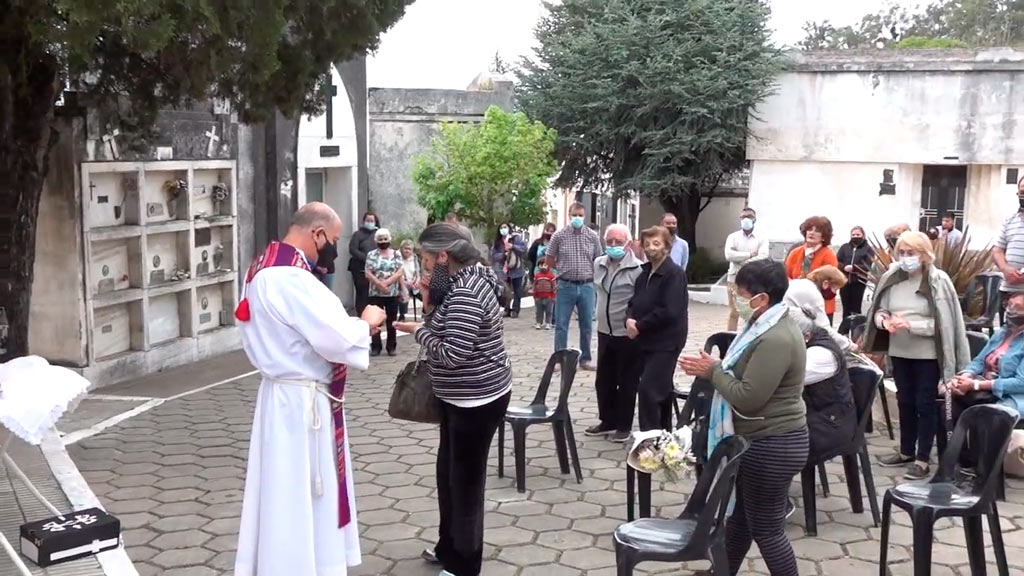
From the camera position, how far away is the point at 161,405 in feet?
30.6

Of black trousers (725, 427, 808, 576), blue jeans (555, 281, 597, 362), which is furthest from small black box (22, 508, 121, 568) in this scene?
blue jeans (555, 281, 597, 362)

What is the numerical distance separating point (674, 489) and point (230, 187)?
25.2 feet

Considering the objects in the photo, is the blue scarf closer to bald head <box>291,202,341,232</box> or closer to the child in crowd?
bald head <box>291,202,341,232</box>

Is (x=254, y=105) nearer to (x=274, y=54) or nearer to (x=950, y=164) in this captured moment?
(x=274, y=54)

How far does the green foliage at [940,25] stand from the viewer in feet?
144

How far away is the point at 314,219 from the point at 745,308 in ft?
7.23

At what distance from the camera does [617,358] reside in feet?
25.6

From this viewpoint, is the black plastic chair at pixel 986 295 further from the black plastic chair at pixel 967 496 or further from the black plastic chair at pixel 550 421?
the black plastic chair at pixel 967 496

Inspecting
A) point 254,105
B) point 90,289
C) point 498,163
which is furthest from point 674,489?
point 498,163

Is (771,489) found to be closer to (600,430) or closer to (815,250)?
(600,430)

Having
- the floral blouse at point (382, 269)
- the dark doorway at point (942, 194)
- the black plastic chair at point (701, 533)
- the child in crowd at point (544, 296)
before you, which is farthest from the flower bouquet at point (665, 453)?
the dark doorway at point (942, 194)

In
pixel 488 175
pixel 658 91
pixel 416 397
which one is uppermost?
pixel 658 91

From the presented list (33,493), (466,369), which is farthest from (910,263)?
(33,493)

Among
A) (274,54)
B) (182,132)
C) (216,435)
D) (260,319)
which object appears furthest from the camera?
(182,132)
